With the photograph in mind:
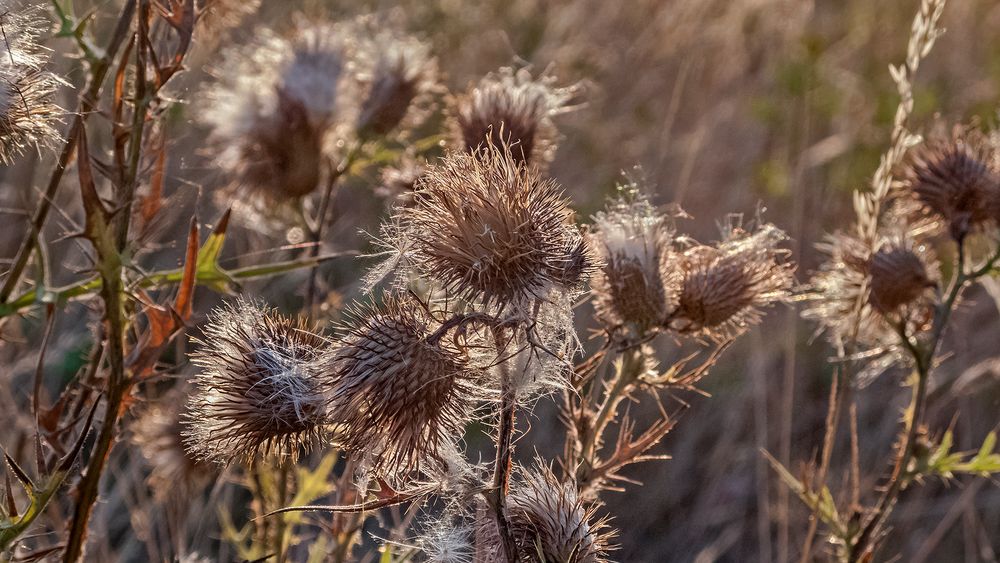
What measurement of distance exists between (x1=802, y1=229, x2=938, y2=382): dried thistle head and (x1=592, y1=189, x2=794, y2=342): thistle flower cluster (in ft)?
0.99

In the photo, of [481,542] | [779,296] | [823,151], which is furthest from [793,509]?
[481,542]

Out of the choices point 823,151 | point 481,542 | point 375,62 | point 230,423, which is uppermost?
point 823,151

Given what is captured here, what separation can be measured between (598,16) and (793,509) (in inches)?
102

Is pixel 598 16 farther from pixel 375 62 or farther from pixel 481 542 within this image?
pixel 481 542

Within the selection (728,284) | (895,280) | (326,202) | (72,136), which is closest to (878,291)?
(895,280)

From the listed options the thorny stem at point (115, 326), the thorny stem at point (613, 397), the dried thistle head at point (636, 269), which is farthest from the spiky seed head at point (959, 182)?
the thorny stem at point (115, 326)

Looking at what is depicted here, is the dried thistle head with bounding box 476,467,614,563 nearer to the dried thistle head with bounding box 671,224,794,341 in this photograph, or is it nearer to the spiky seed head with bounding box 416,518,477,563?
the spiky seed head with bounding box 416,518,477,563

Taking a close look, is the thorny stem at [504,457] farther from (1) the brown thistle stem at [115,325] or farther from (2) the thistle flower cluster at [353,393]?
(1) the brown thistle stem at [115,325]

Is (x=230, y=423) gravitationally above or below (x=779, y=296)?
below

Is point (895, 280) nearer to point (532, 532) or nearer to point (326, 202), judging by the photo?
point (532, 532)

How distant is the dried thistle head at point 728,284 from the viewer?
5.00 feet

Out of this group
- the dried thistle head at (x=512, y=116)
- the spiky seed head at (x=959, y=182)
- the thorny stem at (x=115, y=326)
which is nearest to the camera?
the thorny stem at (x=115, y=326)

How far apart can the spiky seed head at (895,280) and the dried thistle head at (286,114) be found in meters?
1.27

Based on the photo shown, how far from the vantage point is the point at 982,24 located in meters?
5.19
